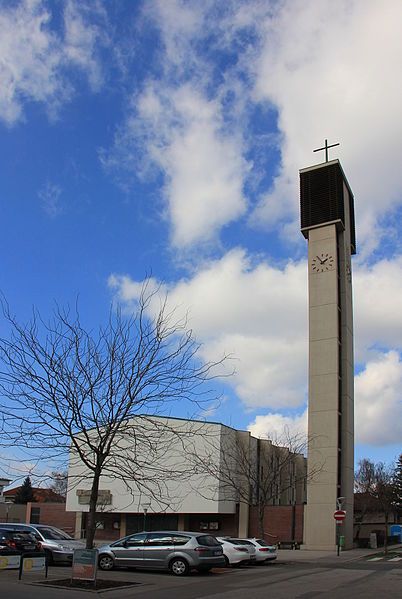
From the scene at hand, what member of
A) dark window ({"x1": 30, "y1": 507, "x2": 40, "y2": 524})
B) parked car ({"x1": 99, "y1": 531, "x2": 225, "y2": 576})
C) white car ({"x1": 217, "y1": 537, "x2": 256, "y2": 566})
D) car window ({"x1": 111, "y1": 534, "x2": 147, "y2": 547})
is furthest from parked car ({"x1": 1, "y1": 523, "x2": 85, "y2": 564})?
dark window ({"x1": 30, "y1": 507, "x2": 40, "y2": 524})

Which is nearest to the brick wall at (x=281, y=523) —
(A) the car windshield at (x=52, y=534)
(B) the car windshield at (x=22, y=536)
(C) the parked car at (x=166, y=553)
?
(A) the car windshield at (x=52, y=534)

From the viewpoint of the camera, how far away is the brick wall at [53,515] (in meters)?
58.7

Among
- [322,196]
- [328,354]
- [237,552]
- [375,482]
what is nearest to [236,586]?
[237,552]

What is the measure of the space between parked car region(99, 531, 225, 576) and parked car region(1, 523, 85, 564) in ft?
5.19

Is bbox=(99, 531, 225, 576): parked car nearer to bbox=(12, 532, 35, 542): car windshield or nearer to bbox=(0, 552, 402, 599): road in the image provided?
bbox=(0, 552, 402, 599): road

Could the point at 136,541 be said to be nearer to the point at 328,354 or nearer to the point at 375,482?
the point at 328,354

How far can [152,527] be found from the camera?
2034 inches

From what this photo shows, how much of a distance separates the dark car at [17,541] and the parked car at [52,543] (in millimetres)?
357

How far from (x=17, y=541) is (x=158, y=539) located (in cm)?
512

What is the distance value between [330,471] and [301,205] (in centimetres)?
2042

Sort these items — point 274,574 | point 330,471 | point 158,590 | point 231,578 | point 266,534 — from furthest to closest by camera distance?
point 266,534
point 330,471
point 274,574
point 231,578
point 158,590

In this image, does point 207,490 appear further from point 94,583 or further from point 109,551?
point 94,583

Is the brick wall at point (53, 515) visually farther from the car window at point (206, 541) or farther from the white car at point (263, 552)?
the car window at point (206, 541)

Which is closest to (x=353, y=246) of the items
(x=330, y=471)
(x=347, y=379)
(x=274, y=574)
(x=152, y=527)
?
(x=347, y=379)
